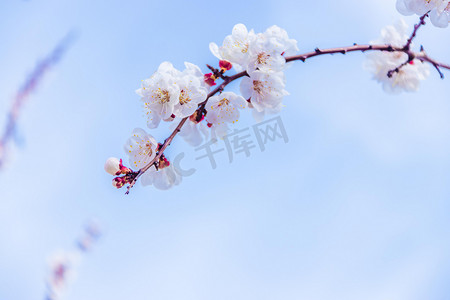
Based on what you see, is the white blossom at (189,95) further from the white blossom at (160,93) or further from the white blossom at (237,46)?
the white blossom at (237,46)

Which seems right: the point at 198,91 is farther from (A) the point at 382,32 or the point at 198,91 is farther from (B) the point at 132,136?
(A) the point at 382,32

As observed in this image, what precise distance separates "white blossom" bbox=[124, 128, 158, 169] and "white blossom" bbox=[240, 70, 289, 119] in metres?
0.55

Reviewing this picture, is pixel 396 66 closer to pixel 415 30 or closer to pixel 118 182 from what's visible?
pixel 415 30

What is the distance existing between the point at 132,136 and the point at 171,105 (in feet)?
0.88

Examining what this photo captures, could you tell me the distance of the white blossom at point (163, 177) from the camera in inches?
71.2

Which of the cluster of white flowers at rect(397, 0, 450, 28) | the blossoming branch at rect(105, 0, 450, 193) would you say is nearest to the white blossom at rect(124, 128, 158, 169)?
the blossoming branch at rect(105, 0, 450, 193)

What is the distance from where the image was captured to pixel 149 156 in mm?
1766

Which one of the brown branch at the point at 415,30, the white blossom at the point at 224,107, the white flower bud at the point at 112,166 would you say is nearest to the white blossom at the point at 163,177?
the white flower bud at the point at 112,166

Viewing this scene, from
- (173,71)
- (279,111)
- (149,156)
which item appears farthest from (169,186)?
(279,111)

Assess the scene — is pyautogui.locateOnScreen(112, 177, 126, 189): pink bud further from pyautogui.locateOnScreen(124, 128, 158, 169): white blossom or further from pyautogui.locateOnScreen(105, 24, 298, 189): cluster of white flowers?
pyautogui.locateOnScreen(124, 128, 158, 169): white blossom

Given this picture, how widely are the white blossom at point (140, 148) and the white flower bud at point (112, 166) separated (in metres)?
0.15

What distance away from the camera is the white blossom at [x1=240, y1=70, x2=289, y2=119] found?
171cm

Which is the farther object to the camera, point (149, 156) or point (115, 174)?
point (149, 156)

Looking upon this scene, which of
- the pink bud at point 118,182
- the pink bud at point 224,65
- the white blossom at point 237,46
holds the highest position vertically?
the white blossom at point 237,46
